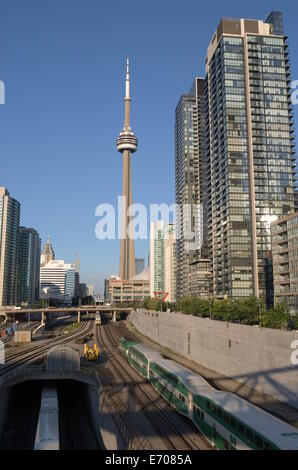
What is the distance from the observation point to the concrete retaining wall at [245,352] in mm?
45531

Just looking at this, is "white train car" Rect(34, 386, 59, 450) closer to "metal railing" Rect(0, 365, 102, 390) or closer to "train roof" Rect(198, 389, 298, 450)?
"metal railing" Rect(0, 365, 102, 390)

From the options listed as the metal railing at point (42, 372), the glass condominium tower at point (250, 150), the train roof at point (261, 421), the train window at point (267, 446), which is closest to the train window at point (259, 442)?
the train roof at point (261, 421)

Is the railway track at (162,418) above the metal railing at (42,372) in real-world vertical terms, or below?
below

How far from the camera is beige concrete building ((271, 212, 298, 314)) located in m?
98.1

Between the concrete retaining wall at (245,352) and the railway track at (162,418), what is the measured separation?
1243 centimetres

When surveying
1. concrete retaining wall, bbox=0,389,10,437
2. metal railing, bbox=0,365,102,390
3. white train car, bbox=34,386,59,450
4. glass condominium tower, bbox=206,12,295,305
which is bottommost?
concrete retaining wall, bbox=0,389,10,437

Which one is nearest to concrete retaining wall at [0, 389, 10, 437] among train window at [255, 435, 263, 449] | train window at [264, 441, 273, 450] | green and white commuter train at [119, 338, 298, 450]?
green and white commuter train at [119, 338, 298, 450]

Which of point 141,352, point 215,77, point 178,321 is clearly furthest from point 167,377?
→ point 215,77

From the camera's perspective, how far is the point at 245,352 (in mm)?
55531

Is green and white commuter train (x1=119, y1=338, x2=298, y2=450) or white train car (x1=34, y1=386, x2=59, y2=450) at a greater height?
green and white commuter train (x1=119, y1=338, x2=298, y2=450)

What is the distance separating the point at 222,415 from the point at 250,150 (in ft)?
392

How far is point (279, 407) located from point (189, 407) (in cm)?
1069

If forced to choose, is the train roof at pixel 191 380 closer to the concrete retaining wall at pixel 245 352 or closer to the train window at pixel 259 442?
the concrete retaining wall at pixel 245 352

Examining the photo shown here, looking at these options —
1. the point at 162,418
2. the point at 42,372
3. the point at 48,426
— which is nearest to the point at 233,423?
the point at 162,418
